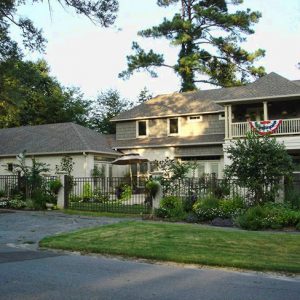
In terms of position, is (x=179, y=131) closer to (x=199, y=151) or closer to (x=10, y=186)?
(x=199, y=151)

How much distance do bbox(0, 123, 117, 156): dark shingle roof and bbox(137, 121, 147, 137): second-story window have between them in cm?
248

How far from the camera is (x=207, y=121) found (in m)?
30.6

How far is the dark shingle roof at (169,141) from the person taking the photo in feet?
94.9

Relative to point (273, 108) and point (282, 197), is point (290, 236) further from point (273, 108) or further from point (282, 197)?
point (273, 108)

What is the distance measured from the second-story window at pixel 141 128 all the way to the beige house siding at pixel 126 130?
12.1 inches

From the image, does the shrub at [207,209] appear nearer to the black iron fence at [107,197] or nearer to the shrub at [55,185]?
the black iron fence at [107,197]

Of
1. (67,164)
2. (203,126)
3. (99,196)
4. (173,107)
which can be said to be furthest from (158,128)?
(99,196)

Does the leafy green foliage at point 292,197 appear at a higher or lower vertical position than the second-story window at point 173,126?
lower

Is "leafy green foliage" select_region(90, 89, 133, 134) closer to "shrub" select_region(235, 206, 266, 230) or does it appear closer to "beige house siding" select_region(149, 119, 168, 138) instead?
"beige house siding" select_region(149, 119, 168, 138)

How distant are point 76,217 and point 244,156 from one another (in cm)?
705

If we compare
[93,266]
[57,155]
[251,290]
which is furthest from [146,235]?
[57,155]

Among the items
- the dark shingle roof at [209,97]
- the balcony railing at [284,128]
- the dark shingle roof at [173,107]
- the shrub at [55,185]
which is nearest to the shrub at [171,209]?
the shrub at [55,185]

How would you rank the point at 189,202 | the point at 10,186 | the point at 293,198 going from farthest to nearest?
the point at 10,186 → the point at 189,202 → the point at 293,198

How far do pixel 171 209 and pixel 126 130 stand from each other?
16.9m
